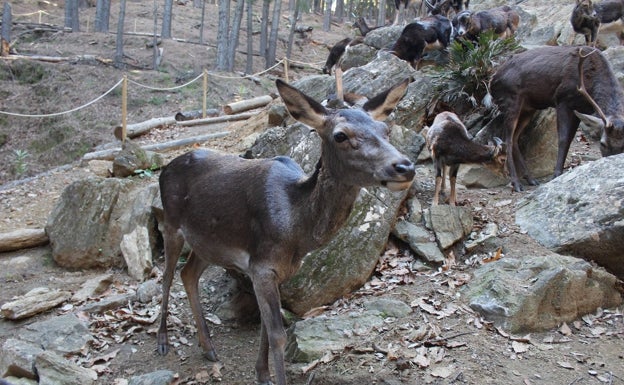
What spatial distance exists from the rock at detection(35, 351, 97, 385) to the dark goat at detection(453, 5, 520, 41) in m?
10.9

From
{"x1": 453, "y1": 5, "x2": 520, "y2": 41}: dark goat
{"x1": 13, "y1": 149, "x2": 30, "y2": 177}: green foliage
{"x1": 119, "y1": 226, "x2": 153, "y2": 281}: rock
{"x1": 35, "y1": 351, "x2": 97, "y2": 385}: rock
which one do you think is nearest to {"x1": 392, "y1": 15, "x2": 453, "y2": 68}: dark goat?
{"x1": 453, "y1": 5, "x2": 520, "y2": 41}: dark goat

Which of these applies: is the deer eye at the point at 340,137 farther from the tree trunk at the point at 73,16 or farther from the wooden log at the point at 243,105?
the tree trunk at the point at 73,16

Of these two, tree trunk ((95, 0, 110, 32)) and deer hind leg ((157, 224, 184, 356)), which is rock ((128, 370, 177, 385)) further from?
tree trunk ((95, 0, 110, 32))

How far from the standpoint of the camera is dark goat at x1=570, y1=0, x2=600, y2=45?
40.3 ft

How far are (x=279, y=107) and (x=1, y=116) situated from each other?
44.0ft

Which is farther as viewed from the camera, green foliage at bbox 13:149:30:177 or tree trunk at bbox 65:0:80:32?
tree trunk at bbox 65:0:80:32

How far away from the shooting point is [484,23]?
12.9 m

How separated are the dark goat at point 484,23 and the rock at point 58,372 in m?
10.9

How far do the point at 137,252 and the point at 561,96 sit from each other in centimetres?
662

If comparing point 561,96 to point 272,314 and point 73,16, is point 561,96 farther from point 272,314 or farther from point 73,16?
point 73,16

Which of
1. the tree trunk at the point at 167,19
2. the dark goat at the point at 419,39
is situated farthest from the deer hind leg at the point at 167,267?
the tree trunk at the point at 167,19

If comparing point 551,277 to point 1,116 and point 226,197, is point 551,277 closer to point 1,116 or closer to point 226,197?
point 226,197

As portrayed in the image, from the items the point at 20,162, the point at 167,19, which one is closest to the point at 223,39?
the point at 167,19

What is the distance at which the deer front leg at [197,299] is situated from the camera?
16.5ft
